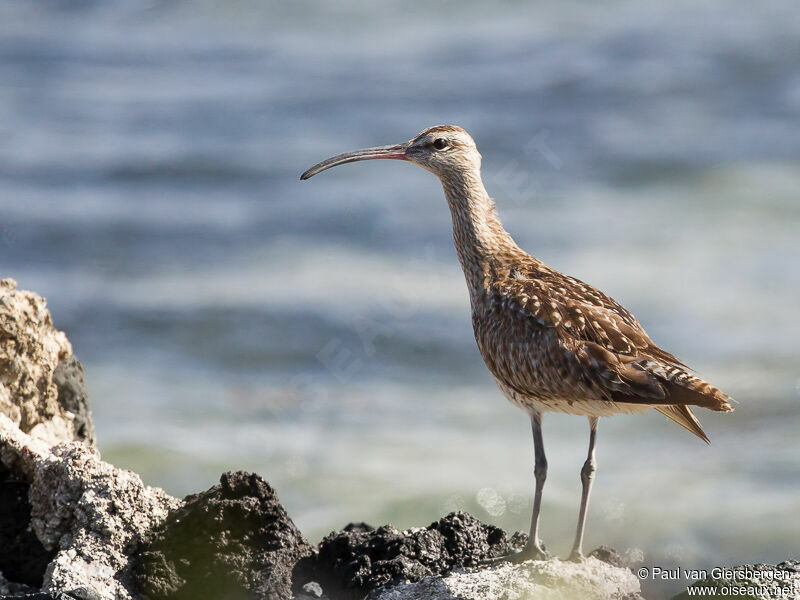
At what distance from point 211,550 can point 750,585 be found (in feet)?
8.09

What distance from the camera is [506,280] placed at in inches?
281

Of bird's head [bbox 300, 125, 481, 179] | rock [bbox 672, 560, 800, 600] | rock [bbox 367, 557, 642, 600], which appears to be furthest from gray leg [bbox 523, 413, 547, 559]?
bird's head [bbox 300, 125, 481, 179]

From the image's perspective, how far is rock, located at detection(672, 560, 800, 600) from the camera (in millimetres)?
5098

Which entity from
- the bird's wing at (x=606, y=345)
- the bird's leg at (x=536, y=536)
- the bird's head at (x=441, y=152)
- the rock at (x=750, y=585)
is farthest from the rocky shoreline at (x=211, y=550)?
the bird's head at (x=441, y=152)

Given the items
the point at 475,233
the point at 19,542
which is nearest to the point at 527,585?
the point at 19,542

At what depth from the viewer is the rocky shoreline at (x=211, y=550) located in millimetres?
5520

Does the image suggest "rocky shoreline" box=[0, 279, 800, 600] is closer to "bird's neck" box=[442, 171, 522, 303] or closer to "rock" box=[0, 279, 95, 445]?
"rock" box=[0, 279, 95, 445]

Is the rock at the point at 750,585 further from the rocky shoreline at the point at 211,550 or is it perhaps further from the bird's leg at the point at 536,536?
the bird's leg at the point at 536,536

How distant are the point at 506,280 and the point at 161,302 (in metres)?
8.90

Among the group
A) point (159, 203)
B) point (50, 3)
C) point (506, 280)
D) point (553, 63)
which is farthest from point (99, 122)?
point (506, 280)

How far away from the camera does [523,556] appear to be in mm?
6031

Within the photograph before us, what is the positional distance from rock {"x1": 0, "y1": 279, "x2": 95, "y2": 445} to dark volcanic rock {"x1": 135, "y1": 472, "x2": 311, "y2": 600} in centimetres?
141

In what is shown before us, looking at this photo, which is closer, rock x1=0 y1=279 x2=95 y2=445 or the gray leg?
the gray leg

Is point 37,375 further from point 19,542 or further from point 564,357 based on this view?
point 564,357
